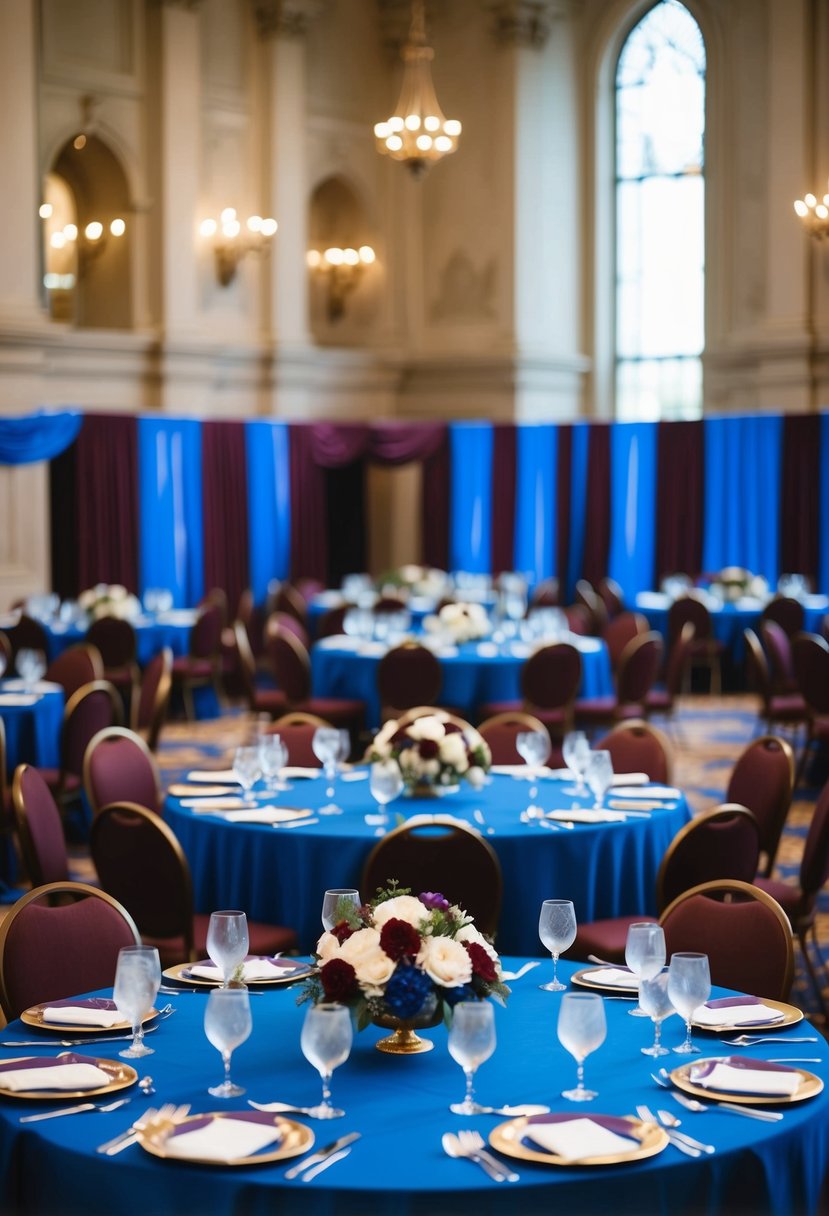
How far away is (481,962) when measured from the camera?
10.0 feet

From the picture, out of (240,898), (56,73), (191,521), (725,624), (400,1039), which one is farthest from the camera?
(191,521)

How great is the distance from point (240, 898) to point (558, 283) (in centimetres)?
1284

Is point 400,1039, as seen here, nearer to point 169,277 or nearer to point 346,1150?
point 346,1150

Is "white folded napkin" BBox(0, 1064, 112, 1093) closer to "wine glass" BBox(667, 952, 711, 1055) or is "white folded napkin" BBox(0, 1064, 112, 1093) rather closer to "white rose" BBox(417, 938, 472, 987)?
"white rose" BBox(417, 938, 472, 987)

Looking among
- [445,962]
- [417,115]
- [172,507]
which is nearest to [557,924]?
[445,962]

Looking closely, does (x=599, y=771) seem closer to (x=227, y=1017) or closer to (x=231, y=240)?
(x=227, y=1017)

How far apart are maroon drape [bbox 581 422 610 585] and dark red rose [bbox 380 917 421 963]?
13.7 meters

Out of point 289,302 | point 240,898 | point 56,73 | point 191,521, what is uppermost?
point 56,73

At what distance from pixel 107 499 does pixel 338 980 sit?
11899 mm

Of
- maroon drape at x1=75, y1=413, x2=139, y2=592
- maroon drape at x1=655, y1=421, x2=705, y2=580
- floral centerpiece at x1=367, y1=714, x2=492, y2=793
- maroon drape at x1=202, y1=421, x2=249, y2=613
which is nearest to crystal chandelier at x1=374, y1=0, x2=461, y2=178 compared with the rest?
maroon drape at x1=75, y1=413, x2=139, y2=592

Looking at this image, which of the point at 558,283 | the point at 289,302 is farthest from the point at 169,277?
the point at 558,283

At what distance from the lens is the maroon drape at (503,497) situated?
1692 cm

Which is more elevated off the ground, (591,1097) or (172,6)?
(172,6)

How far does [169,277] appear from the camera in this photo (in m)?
15.2
